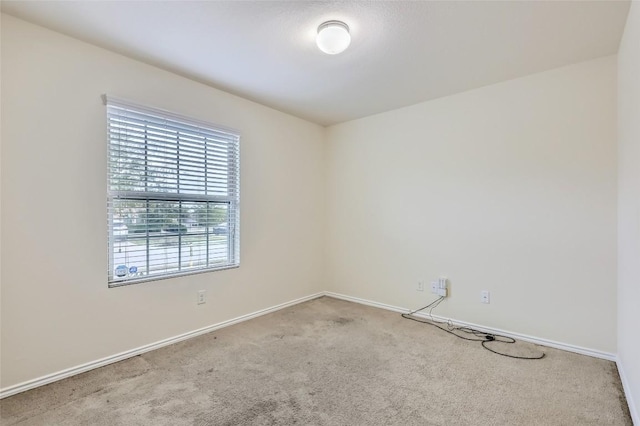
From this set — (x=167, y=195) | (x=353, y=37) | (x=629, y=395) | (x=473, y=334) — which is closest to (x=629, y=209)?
(x=629, y=395)

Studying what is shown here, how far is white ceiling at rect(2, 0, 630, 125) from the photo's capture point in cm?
191

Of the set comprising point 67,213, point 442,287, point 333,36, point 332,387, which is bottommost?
point 332,387

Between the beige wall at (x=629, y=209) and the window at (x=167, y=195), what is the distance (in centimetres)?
312

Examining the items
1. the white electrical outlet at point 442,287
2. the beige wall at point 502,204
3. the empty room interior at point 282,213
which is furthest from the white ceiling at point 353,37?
the white electrical outlet at point 442,287

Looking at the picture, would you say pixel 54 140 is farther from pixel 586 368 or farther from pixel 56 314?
pixel 586 368

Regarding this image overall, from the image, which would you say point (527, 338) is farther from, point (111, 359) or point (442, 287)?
point (111, 359)

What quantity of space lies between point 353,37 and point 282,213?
2190 millimetres

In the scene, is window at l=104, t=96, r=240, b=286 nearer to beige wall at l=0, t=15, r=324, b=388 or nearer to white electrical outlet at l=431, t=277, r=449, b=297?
beige wall at l=0, t=15, r=324, b=388

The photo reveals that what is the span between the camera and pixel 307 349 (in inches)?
104

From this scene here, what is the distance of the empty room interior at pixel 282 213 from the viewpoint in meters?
1.93

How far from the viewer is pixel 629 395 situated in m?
1.88

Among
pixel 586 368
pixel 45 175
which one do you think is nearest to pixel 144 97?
pixel 45 175

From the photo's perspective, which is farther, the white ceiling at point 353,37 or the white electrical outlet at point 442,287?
the white electrical outlet at point 442,287

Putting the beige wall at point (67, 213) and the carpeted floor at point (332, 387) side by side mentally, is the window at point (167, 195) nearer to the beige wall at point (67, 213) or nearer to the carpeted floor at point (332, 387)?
the beige wall at point (67, 213)
